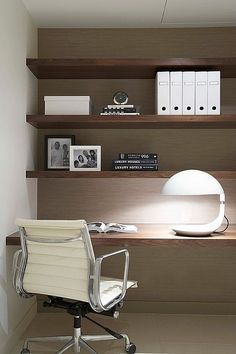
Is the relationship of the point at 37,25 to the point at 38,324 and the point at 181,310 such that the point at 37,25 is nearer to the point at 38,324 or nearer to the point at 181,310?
the point at 38,324

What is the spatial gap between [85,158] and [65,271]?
3.59ft

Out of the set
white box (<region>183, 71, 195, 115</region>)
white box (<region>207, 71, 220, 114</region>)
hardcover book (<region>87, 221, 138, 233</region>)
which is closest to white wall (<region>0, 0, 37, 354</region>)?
hardcover book (<region>87, 221, 138, 233</region>)

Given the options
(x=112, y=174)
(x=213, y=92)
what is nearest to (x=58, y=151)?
(x=112, y=174)

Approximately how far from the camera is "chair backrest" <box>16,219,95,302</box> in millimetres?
2414

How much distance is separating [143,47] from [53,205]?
4.81 feet

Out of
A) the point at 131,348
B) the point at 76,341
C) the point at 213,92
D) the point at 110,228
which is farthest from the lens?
the point at 213,92

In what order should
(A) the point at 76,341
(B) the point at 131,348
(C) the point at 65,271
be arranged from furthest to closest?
(B) the point at 131,348, (A) the point at 76,341, (C) the point at 65,271

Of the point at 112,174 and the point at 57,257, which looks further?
the point at 112,174

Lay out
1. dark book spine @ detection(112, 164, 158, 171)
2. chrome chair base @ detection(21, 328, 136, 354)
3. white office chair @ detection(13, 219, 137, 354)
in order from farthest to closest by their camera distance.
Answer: dark book spine @ detection(112, 164, 158, 171)
chrome chair base @ detection(21, 328, 136, 354)
white office chair @ detection(13, 219, 137, 354)

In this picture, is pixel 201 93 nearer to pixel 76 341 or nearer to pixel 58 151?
pixel 58 151

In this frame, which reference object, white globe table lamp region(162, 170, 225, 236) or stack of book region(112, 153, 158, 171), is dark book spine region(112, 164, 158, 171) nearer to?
stack of book region(112, 153, 158, 171)

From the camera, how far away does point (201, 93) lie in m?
3.20

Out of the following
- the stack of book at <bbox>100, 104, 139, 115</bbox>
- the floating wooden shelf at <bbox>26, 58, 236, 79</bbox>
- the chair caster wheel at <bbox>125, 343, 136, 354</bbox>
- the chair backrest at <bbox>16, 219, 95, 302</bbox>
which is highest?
the floating wooden shelf at <bbox>26, 58, 236, 79</bbox>

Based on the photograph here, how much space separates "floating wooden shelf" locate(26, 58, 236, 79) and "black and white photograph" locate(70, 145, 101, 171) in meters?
0.58
